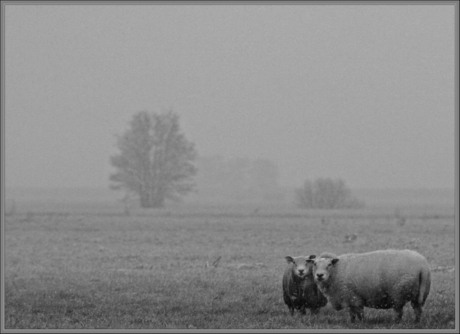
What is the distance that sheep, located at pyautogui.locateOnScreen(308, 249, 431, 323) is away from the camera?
45.4 ft

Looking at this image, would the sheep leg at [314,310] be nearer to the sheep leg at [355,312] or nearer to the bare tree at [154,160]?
the sheep leg at [355,312]

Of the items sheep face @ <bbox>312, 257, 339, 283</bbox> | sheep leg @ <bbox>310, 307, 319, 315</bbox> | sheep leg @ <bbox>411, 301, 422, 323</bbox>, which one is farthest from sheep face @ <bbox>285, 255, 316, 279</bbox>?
sheep leg @ <bbox>411, 301, 422, 323</bbox>

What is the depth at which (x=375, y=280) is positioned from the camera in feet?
46.0

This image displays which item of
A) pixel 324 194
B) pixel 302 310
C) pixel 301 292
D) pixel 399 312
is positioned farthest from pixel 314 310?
pixel 324 194

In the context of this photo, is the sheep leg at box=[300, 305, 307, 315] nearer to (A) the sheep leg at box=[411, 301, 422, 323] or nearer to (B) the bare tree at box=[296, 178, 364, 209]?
(A) the sheep leg at box=[411, 301, 422, 323]

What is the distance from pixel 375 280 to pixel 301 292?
1.85m

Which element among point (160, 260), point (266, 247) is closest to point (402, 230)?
point (266, 247)

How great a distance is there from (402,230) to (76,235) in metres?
19.3

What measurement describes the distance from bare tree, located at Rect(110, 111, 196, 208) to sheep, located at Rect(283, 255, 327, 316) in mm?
63758

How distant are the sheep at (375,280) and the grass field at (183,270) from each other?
41 centimetres

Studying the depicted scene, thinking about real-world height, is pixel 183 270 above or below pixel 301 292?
below

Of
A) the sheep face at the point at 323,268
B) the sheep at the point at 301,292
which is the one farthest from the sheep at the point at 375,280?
the sheep at the point at 301,292

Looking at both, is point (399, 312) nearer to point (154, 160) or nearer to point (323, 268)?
point (323, 268)

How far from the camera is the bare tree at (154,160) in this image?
259ft
